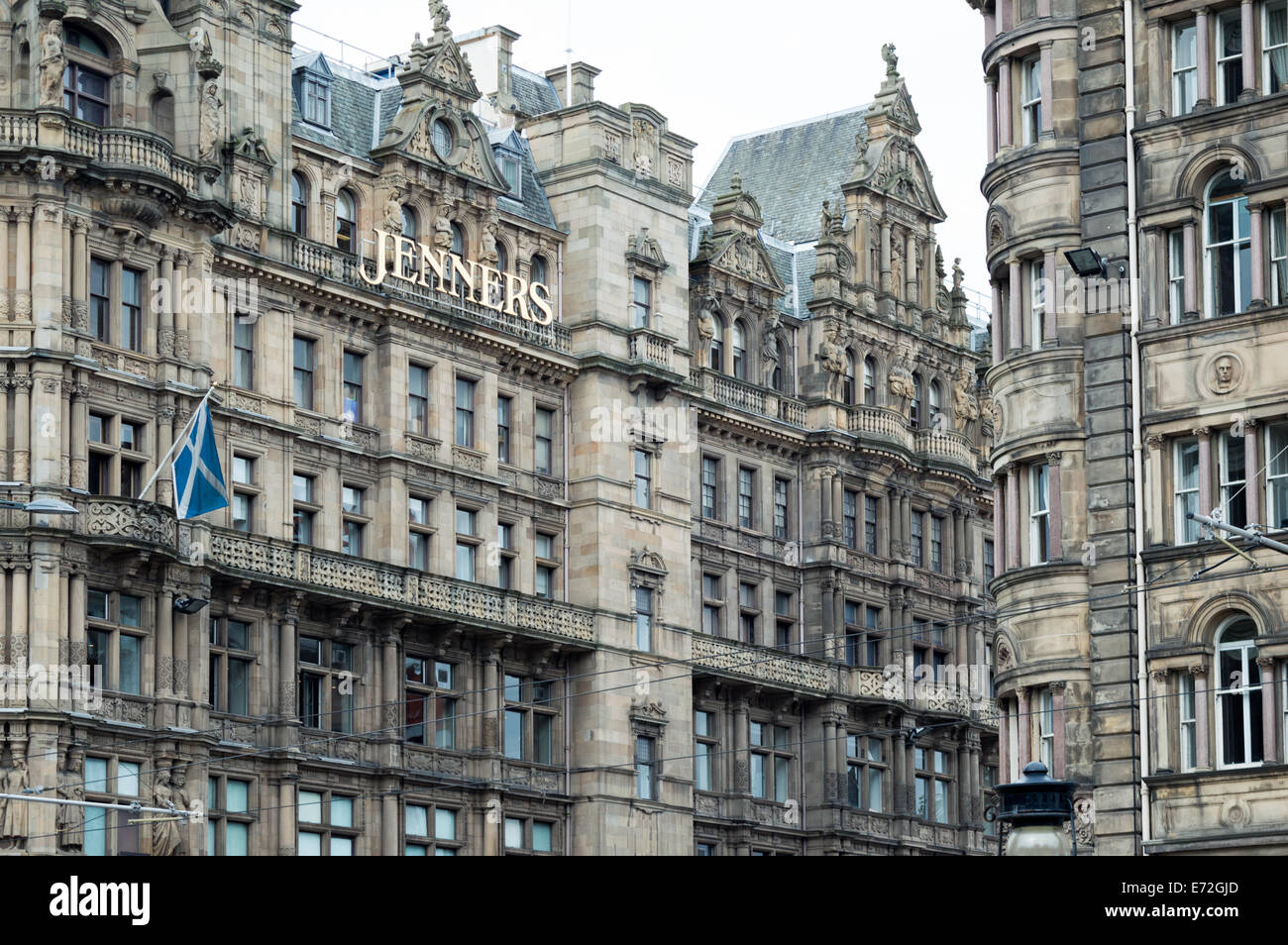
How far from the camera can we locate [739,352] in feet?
266

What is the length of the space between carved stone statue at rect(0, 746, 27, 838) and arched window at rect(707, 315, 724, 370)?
31.0 metres

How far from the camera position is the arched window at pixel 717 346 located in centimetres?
7981

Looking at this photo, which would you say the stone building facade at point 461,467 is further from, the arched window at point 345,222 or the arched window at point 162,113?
the arched window at point 345,222

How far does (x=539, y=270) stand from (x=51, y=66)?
19384 mm

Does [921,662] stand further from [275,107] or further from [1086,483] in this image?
[1086,483]

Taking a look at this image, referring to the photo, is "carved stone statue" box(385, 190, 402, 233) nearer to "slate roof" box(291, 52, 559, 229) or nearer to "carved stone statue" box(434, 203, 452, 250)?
"slate roof" box(291, 52, 559, 229)

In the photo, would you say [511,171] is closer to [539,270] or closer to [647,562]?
[539,270]

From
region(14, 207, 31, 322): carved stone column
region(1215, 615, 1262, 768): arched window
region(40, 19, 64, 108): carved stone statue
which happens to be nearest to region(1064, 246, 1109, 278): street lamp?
region(1215, 615, 1262, 768): arched window

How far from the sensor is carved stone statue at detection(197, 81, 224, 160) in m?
62.9

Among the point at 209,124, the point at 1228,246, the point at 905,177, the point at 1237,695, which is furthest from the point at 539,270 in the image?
the point at 1237,695

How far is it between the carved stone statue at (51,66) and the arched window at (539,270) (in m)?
18.6
